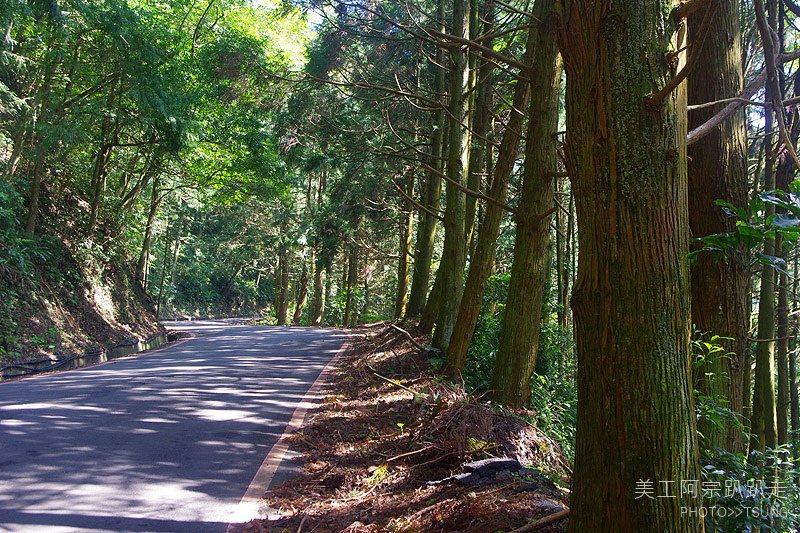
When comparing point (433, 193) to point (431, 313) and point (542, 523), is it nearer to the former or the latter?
point (431, 313)

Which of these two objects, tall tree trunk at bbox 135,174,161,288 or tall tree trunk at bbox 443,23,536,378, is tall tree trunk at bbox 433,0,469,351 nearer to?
tall tree trunk at bbox 443,23,536,378

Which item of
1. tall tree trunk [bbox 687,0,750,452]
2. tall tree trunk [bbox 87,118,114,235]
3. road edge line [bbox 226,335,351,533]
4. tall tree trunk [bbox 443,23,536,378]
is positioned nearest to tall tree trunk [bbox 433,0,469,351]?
tall tree trunk [bbox 443,23,536,378]

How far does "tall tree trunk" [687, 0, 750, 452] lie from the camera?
4.87 meters

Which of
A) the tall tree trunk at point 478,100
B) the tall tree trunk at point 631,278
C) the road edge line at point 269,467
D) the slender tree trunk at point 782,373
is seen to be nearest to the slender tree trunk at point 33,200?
the road edge line at point 269,467

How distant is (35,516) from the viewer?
450cm

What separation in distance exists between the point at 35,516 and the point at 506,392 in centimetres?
520

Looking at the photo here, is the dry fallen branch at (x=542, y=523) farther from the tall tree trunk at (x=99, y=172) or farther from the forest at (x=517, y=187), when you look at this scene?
the tall tree trunk at (x=99, y=172)

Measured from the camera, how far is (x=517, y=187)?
1620cm

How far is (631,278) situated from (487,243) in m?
6.08

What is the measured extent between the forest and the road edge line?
7.49ft

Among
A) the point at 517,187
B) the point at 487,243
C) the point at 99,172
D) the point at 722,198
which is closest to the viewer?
the point at 722,198

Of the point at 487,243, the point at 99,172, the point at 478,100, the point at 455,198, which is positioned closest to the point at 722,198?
the point at 487,243

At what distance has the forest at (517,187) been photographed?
8.89ft

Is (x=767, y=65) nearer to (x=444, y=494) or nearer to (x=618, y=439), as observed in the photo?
(x=618, y=439)
